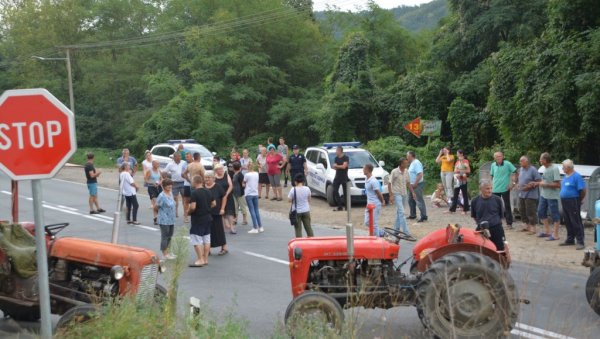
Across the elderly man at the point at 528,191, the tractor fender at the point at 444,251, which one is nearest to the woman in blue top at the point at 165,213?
the tractor fender at the point at 444,251

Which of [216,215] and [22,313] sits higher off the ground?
[216,215]

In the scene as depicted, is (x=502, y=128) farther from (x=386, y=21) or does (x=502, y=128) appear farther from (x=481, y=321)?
(x=386, y=21)

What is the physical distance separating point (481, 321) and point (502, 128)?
15.5 m

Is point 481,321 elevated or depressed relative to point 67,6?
depressed

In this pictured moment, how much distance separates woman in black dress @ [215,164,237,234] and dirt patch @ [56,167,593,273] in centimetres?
282

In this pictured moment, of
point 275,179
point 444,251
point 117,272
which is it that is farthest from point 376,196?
point 275,179

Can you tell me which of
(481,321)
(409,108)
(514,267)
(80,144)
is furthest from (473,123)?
(80,144)

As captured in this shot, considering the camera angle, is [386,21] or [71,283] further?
[386,21]

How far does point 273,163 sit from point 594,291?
14602mm

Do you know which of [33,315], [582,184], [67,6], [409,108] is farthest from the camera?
[67,6]

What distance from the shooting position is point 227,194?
1584cm

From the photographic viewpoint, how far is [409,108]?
31.1 metres

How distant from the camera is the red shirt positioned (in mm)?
22672

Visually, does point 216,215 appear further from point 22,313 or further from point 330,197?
point 330,197
